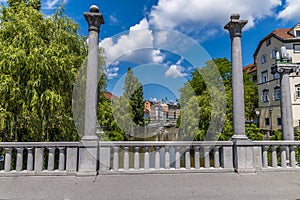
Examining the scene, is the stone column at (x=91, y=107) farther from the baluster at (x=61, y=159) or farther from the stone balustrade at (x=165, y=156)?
the baluster at (x=61, y=159)

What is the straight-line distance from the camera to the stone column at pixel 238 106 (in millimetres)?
4828

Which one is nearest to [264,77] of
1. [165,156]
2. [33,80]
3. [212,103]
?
[212,103]

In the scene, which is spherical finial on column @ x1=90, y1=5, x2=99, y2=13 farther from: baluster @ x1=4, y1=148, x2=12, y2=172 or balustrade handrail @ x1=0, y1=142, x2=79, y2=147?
baluster @ x1=4, y1=148, x2=12, y2=172

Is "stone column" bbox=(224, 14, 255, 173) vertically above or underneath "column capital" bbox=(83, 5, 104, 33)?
underneath

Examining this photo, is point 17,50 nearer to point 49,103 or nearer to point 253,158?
point 49,103

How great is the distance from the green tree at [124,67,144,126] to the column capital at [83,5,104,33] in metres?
13.1

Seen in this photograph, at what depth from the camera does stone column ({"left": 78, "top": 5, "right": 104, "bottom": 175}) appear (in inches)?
179

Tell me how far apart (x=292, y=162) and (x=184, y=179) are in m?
2.98

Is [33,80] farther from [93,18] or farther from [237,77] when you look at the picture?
[237,77]

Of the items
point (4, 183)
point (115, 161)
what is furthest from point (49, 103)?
point (115, 161)

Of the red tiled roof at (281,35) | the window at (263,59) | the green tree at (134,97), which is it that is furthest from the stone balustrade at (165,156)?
the window at (263,59)

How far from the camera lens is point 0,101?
550cm

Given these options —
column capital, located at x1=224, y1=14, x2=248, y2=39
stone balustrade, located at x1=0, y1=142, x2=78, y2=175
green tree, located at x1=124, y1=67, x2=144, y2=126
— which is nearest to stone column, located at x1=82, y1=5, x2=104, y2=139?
stone balustrade, located at x1=0, y1=142, x2=78, y2=175

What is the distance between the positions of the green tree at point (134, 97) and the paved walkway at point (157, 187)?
1448 centimetres
